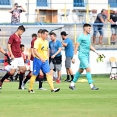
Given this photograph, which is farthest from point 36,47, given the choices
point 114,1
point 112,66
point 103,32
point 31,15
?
A: point 114,1

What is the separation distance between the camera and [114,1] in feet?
151

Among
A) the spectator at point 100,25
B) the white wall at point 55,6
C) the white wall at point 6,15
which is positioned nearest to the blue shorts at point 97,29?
the spectator at point 100,25

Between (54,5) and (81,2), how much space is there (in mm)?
1983

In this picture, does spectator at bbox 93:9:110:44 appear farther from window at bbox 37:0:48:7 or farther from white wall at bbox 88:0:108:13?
window at bbox 37:0:48:7

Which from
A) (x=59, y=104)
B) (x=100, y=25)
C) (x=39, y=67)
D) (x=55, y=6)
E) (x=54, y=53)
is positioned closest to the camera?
(x=59, y=104)

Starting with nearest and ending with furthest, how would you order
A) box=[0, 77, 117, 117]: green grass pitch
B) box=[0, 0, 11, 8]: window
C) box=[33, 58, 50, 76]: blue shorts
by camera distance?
box=[0, 77, 117, 117]: green grass pitch < box=[33, 58, 50, 76]: blue shorts < box=[0, 0, 11, 8]: window

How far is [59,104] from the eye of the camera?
16.5 metres

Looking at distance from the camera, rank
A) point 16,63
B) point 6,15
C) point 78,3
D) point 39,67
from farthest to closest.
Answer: point 78,3 < point 6,15 < point 16,63 < point 39,67

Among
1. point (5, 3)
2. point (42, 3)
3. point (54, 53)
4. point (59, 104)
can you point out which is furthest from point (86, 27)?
point (42, 3)

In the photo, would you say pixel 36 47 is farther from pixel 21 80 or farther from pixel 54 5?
pixel 54 5

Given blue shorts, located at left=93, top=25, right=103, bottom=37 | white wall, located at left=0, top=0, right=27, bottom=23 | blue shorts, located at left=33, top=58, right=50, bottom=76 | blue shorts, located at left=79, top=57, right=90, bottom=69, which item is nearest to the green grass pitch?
blue shorts, located at left=33, top=58, right=50, bottom=76

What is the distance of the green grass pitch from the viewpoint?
14.4m

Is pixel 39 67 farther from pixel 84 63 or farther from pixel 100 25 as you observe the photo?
pixel 100 25

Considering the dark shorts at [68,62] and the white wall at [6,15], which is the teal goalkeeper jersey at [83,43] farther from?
the white wall at [6,15]
